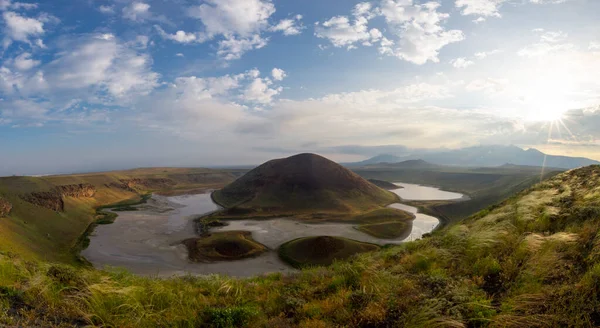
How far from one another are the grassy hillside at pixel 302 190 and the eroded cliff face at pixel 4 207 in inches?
1739

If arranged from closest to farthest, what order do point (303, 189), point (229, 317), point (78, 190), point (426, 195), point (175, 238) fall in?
point (229, 317) → point (175, 238) → point (78, 190) → point (303, 189) → point (426, 195)

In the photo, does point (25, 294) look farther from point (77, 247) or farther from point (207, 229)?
point (207, 229)

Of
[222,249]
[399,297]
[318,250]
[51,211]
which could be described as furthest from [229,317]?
[51,211]

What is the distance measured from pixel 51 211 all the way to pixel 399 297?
73.2 m

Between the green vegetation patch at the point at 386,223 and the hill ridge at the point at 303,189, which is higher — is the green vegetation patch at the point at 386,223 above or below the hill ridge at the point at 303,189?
below

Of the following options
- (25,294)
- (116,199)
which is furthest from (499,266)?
(116,199)

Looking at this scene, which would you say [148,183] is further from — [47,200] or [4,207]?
[4,207]

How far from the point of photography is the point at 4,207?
44438mm

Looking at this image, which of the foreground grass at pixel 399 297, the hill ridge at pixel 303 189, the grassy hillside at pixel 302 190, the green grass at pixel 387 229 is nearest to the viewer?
the foreground grass at pixel 399 297

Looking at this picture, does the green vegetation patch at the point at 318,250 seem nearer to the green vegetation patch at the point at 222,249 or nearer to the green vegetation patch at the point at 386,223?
the green vegetation patch at the point at 222,249

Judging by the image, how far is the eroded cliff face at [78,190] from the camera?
255ft

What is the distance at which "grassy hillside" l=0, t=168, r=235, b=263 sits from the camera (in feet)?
126

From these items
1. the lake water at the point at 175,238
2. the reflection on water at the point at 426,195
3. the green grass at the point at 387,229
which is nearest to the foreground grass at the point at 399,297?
the lake water at the point at 175,238

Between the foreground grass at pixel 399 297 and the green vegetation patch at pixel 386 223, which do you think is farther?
the green vegetation patch at pixel 386 223
